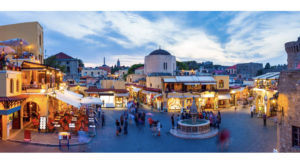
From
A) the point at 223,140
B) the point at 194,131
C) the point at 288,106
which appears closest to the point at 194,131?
the point at 194,131

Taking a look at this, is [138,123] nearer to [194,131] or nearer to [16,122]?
[194,131]

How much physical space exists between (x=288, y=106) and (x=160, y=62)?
26.3m

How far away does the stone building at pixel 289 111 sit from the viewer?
27.3ft

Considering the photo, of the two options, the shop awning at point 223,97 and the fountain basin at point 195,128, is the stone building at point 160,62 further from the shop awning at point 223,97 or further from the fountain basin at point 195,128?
the fountain basin at point 195,128

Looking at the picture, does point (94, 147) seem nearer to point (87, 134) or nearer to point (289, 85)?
point (87, 134)

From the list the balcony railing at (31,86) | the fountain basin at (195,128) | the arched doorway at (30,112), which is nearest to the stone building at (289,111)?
the fountain basin at (195,128)

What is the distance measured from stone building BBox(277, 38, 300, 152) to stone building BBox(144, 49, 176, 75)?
25.1m

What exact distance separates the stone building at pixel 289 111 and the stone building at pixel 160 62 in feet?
82.2

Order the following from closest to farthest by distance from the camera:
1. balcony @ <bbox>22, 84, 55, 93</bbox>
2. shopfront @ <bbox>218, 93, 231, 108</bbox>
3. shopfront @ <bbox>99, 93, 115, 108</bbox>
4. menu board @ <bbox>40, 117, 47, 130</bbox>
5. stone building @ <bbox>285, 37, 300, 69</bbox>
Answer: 1. menu board @ <bbox>40, 117, 47, 130</bbox>
2. balcony @ <bbox>22, 84, 55, 93</bbox>
3. stone building @ <bbox>285, 37, 300, 69</bbox>
4. shopfront @ <bbox>99, 93, 115, 108</bbox>
5. shopfront @ <bbox>218, 93, 231, 108</bbox>

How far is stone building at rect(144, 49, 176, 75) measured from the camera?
3422 centimetres

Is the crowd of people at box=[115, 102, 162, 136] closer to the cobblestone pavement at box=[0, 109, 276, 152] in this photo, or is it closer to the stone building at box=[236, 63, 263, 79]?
the cobblestone pavement at box=[0, 109, 276, 152]

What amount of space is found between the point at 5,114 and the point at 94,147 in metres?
5.21

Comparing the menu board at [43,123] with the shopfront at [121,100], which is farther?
the shopfront at [121,100]

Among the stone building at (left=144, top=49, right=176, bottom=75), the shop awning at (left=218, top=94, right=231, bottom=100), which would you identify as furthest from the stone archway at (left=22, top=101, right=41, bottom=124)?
the stone building at (left=144, top=49, right=176, bottom=75)
